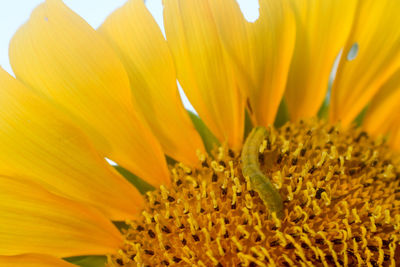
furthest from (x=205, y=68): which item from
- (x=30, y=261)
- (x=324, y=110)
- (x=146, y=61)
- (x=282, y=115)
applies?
(x=30, y=261)

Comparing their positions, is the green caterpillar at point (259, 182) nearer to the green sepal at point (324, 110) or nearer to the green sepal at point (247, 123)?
the green sepal at point (247, 123)

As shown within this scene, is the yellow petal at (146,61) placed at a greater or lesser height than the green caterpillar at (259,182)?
greater

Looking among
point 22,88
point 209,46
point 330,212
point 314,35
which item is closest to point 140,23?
point 209,46

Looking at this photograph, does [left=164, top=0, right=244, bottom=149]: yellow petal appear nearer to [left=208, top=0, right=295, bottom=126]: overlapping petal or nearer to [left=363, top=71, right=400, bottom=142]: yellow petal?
[left=208, top=0, right=295, bottom=126]: overlapping petal

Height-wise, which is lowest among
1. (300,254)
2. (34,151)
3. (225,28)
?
(300,254)

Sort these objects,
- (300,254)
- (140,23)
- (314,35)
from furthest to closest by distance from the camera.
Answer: (314,35) → (140,23) → (300,254)

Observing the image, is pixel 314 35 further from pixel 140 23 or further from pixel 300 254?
pixel 300 254

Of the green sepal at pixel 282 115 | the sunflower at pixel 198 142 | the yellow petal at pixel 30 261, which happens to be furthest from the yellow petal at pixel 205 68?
the yellow petal at pixel 30 261

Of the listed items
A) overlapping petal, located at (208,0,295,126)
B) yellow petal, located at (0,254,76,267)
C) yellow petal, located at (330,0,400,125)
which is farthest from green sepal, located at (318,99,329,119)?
yellow petal, located at (0,254,76,267)
